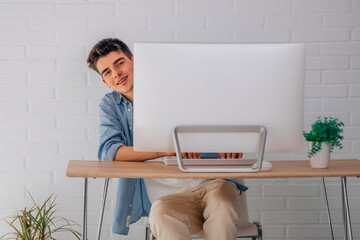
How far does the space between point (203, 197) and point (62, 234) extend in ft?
4.15

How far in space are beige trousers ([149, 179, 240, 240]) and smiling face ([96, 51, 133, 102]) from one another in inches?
29.9

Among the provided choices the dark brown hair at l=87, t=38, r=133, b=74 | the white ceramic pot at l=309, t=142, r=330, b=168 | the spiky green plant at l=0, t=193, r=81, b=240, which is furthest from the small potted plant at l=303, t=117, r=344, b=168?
the spiky green plant at l=0, t=193, r=81, b=240

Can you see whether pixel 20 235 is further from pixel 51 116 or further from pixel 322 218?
pixel 322 218

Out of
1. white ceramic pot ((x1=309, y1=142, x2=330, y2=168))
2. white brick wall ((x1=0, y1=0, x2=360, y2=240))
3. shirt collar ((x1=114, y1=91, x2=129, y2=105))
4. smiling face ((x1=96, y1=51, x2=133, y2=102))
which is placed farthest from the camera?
white brick wall ((x1=0, y1=0, x2=360, y2=240))

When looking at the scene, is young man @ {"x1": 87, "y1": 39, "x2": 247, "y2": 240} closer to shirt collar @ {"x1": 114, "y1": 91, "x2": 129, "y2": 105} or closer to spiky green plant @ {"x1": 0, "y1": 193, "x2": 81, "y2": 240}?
shirt collar @ {"x1": 114, "y1": 91, "x2": 129, "y2": 105}

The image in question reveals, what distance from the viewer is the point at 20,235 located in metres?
2.93

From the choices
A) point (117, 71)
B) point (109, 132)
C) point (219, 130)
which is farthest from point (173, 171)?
point (117, 71)

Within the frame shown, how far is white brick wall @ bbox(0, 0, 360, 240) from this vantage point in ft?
10.3

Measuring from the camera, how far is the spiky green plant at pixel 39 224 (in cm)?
292

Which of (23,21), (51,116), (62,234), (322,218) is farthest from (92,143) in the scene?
(322,218)

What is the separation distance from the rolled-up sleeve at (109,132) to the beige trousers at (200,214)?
0.95 feet

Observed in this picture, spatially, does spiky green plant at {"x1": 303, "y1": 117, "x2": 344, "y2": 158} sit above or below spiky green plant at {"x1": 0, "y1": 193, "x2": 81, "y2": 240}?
above

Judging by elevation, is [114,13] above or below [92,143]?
above

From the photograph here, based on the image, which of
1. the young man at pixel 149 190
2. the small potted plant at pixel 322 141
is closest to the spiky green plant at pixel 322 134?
the small potted plant at pixel 322 141
